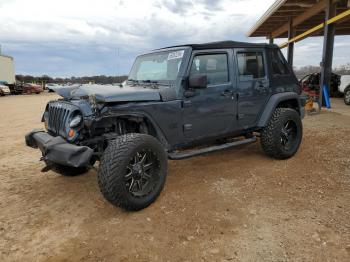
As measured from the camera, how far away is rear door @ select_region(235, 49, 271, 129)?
14.8 feet

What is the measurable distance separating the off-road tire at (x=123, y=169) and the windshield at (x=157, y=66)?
43.2 inches

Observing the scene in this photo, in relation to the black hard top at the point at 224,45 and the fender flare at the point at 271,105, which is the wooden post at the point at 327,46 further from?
the black hard top at the point at 224,45

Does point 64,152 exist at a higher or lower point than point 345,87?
lower

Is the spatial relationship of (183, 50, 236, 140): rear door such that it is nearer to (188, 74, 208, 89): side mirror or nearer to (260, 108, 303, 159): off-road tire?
(188, 74, 208, 89): side mirror

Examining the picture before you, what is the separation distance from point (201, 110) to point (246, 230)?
5.59 feet

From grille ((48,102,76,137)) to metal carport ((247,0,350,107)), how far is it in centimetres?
852

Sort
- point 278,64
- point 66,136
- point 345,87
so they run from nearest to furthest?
point 66,136 < point 278,64 < point 345,87

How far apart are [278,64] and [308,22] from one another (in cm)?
1235

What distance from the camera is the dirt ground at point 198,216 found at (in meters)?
2.62

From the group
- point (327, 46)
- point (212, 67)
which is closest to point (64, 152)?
point (212, 67)

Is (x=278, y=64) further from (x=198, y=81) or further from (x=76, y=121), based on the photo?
(x=76, y=121)

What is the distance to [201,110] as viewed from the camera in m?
4.03

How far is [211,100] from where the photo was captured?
4.11 metres

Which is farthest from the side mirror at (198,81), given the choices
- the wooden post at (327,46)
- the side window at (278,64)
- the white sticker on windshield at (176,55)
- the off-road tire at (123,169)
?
the wooden post at (327,46)
